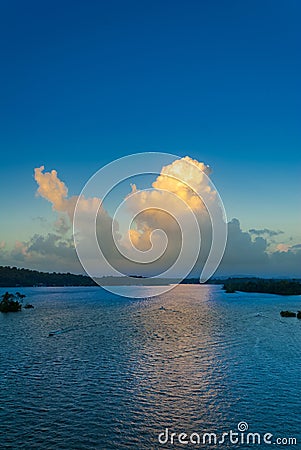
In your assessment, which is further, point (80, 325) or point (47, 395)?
point (80, 325)

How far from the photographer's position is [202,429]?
24.4 m

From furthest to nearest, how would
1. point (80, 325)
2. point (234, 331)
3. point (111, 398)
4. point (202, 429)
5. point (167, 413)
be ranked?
point (80, 325)
point (234, 331)
point (111, 398)
point (167, 413)
point (202, 429)

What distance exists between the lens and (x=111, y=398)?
98.9ft

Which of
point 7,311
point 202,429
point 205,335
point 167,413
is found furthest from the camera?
point 7,311

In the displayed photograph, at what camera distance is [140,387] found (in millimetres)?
33031

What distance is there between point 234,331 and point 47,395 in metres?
42.2

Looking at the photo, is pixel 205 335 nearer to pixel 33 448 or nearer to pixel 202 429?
pixel 202 429

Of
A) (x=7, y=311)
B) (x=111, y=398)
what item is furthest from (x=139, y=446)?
(x=7, y=311)

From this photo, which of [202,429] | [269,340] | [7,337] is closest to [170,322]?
[269,340]

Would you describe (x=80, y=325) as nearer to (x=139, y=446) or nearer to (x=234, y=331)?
(x=234, y=331)

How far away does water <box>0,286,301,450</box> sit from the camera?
24203 millimetres

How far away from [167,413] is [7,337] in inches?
1589

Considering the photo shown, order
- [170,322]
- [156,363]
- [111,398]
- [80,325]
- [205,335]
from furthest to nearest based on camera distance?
1. [170,322]
2. [80,325]
3. [205,335]
4. [156,363]
5. [111,398]

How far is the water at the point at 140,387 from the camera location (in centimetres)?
2420
